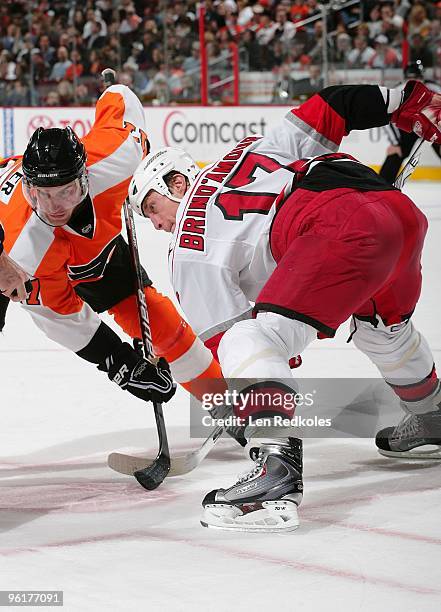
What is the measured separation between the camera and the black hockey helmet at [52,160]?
250cm

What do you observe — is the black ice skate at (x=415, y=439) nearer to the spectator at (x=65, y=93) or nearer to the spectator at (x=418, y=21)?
the spectator at (x=418, y=21)

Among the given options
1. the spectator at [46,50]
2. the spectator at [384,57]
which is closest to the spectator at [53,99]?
the spectator at [46,50]

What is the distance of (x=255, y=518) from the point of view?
215 centimetres

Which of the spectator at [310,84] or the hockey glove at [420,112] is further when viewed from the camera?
the spectator at [310,84]

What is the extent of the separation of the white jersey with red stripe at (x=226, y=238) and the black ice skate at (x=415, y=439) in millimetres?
613

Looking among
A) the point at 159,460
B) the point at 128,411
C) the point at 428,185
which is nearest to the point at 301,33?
the point at 428,185

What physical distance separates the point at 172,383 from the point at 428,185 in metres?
6.84

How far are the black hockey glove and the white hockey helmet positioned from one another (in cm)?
46

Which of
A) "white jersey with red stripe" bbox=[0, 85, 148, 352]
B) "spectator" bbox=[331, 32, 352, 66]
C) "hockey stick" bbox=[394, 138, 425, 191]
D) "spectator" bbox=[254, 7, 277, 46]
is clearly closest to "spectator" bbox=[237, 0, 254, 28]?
"spectator" bbox=[254, 7, 277, 46]

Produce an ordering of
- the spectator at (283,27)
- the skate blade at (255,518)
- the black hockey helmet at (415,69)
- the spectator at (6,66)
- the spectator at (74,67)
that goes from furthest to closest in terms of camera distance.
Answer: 1. the spectator at (6,66)
2. the spectator at (74,67)
3. the spectator at (283,27)
4. the black hockey helmet at (415,69)
5. the skate blade at (255,518)

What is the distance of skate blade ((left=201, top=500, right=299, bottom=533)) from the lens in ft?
6.84

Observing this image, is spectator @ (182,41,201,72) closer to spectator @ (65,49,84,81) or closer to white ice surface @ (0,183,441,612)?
spectator @ (65,49,84,81)

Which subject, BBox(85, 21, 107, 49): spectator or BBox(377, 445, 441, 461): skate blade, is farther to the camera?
BBox(85, 21, 107, 49): spectator

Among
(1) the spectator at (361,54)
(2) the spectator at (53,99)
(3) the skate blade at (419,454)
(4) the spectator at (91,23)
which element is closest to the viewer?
(3) the skate blade at (419,454)
